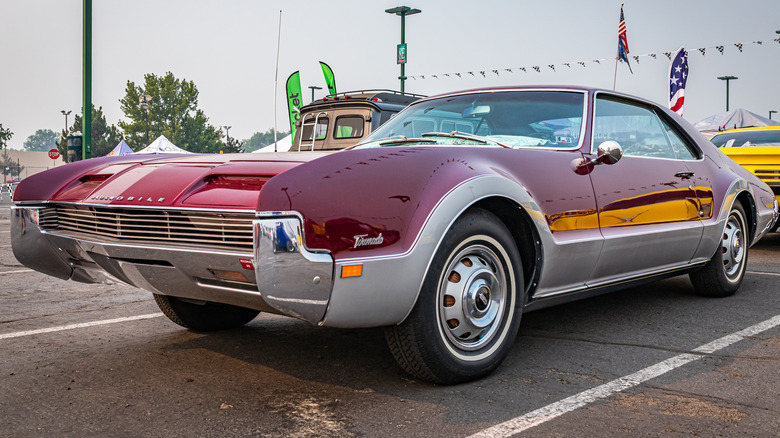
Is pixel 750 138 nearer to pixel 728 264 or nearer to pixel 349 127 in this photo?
pixel 728 264

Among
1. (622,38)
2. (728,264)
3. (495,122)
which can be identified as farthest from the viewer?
(622,38)

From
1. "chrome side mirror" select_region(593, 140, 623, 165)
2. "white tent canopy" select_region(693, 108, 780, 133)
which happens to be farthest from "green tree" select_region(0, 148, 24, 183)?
"chrome side mirror" select_region(593, 140, 623, 165)

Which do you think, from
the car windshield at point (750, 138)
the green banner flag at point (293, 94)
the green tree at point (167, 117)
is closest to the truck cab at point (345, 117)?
the green banner flag at point (293, 94)

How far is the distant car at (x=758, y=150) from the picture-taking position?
28.1 feet

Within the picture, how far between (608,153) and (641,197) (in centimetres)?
48

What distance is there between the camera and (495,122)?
13.2ft

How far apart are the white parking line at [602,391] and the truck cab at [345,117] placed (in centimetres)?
789

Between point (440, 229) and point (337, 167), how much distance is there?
0.48 metres

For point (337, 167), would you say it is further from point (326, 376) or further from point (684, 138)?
point (684, 138)

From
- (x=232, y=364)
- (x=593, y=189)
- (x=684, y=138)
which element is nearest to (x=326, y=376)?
(x=232, y=364)

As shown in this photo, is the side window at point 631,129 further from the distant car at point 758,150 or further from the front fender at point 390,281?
the distant car at point 758,150

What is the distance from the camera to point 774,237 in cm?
1052

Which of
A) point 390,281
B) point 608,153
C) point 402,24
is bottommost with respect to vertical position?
point 390,281

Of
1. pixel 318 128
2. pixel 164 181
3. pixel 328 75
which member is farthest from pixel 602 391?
pixel 328 75
